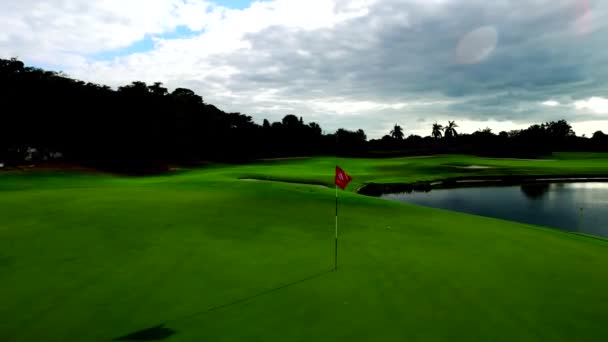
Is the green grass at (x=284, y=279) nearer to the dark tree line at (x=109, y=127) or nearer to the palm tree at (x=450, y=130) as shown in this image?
the dark tree line at (x=109, y=127)

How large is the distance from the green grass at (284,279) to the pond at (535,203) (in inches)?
560

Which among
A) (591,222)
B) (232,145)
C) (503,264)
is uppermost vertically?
(232,145)

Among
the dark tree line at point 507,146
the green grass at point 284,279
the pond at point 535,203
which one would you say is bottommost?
the pond at point 535,203

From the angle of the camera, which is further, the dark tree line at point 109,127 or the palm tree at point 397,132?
the palm tree at point 397,132

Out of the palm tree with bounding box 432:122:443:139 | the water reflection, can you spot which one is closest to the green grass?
the water reflection

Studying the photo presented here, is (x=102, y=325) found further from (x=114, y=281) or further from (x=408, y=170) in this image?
(x=408, y=170)

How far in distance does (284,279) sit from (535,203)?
115 feet

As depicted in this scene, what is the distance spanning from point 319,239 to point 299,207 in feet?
23.0

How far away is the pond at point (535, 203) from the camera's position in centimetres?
2708

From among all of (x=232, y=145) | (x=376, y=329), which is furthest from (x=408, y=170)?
(x=376, y=329)

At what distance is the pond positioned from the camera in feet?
88.8

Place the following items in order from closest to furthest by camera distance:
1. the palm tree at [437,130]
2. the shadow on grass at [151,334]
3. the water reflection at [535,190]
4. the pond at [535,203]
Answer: the shadow on grass at [151,334] → the pond at [535,203] → the water reflection at [535,190] → the palm tree at [437,130]

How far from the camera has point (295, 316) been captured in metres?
6.68

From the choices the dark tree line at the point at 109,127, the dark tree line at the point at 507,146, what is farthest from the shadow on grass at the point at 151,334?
the dark tree line at the point at 507,146
